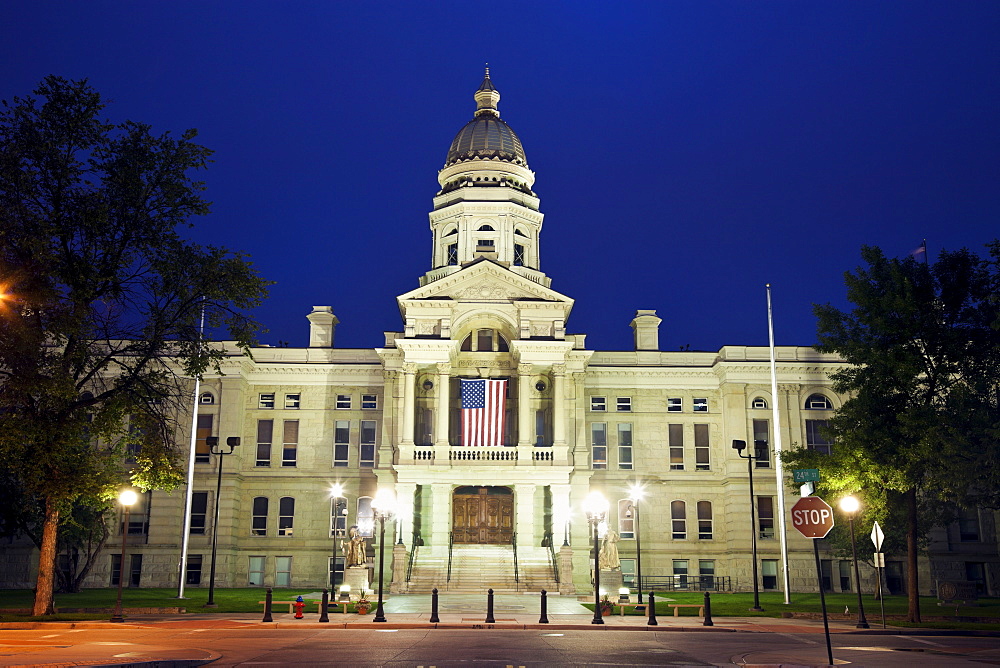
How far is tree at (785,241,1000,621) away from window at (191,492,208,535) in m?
36.9

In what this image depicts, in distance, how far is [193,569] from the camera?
56188 mm

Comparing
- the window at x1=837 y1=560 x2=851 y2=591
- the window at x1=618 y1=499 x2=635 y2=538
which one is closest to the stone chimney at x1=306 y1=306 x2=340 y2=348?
the window at x1=618 y1=499 x2=635 y2=538

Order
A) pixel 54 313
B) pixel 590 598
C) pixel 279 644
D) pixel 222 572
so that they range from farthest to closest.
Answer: pixel 222 572
pixel 590 598
pixel 54 313
pixel 279 644

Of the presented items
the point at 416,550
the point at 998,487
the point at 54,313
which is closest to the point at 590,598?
the point at 416,550

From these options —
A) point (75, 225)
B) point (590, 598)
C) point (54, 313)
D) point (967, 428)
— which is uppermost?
point (75, 225)

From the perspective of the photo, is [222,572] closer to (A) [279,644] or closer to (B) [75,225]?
(B) [75,225]

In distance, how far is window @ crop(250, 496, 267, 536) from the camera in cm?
5791

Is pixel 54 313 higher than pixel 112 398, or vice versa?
pixel 54 313

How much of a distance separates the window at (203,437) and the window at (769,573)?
34.8m

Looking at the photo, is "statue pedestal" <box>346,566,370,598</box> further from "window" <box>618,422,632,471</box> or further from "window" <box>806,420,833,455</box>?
"window" <box>806,420,833,455</box>

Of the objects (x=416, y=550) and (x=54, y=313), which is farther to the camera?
(x=416, y=550)

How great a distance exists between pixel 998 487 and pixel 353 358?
127ft

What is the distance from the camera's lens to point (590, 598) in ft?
143

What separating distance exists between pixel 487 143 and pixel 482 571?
3262cm
